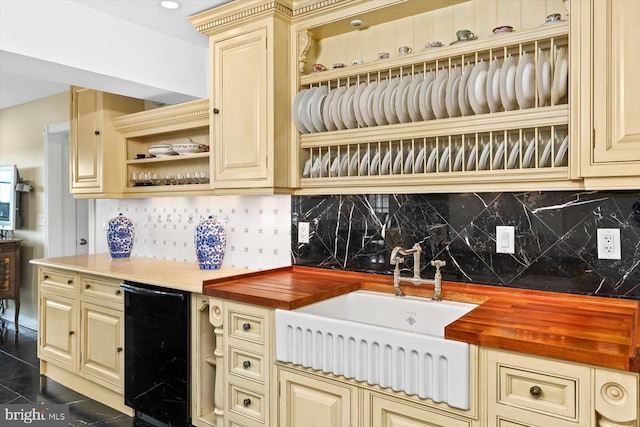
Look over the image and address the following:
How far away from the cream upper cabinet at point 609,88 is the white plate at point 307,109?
4.12 ft

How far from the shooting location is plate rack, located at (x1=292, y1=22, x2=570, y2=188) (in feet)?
5.91

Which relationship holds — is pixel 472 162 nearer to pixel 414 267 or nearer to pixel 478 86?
pixel 478 86

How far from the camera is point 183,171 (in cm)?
337

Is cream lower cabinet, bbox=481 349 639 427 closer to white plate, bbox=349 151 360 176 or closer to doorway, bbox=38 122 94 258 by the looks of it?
white plate, bbox=349 151 360 176

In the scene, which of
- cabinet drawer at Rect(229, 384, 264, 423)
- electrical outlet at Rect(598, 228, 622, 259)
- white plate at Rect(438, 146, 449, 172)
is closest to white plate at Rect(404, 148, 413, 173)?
white plate at Rect(438, 146, 449, 172)

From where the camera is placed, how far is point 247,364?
2.11 m

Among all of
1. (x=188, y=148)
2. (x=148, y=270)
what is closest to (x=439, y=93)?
(x=188, y=148)

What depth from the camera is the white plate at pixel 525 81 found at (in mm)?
1797

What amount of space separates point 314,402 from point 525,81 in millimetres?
1556

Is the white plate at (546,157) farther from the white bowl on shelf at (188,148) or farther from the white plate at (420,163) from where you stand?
the white bowl on shelf at (188,148)

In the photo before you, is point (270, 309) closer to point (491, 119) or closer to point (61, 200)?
point (491, 119)

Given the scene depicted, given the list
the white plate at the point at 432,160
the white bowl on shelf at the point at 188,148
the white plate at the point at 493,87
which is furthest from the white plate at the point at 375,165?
the white bowl on shelf at the point at 188,148


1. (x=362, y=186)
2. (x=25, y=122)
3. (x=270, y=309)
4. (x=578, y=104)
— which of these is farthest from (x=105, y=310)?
(x=25, y=122)

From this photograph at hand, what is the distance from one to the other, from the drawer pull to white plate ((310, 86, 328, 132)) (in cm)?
Answer: 158
